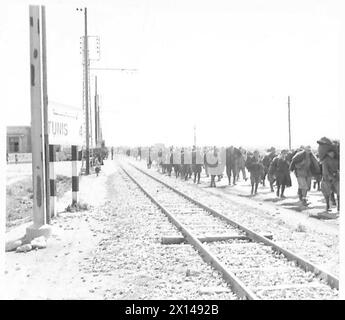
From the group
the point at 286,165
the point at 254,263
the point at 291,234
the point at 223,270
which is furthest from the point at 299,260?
the point at 286,165

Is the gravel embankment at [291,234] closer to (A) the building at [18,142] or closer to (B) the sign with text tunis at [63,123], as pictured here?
(B) the sign with text tunis at [63,123]

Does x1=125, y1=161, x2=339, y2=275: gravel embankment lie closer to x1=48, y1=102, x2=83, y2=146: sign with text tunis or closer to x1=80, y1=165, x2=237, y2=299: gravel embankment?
x1=80, y1=165, x2=237, y2=299: gravel embankment

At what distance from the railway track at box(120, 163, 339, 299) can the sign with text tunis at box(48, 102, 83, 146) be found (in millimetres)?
2784

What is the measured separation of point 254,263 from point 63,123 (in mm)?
4616

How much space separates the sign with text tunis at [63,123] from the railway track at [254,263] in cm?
278

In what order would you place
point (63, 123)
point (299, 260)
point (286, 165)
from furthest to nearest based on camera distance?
point (286, 165), point (63, 123), point (299, 260)

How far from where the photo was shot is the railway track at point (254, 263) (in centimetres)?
544

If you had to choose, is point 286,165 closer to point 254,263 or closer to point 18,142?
point 254,263

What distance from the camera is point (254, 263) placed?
679 cm

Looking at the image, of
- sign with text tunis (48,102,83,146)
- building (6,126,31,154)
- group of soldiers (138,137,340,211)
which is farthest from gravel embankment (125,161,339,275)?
building (6,126,31,154)

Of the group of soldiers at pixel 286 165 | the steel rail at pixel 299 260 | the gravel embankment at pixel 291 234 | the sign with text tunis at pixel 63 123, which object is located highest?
the sign with text tunis at pixel 63 123

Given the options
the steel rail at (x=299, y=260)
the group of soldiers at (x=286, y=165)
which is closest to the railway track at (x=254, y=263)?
the steel rail at (x=299, y=260)
